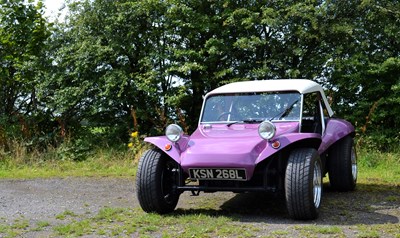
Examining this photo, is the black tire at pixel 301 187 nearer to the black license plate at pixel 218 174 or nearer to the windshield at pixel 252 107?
the black license plate at pixel 218 174

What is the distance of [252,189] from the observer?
20.2ft

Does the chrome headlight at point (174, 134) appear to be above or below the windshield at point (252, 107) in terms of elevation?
below

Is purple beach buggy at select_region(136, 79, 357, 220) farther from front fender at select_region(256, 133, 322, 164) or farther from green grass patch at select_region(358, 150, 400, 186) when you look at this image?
green grass patch at select_region(358, 150, 400, 186)

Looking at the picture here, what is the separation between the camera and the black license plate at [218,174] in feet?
19.8

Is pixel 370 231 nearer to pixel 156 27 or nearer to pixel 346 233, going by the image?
pixel 346 233

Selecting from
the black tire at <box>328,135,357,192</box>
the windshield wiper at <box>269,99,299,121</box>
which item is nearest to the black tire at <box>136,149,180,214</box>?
the windshield wiper at <box>269,99,299,121</box>

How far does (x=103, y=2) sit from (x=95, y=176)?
17.5 ft

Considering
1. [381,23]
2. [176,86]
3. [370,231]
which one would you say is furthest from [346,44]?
[370,231]

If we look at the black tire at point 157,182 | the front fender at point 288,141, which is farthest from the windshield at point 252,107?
the black tire at point 157,182

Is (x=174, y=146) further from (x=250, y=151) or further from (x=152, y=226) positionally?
(x=152, y=226)

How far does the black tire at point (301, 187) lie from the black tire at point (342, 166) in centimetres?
212

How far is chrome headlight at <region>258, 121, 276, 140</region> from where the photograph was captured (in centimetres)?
620

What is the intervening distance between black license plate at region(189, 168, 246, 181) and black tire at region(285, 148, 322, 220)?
0.53 meters

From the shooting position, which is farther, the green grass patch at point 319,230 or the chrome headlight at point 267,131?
the chrome headlight at point 267,131
